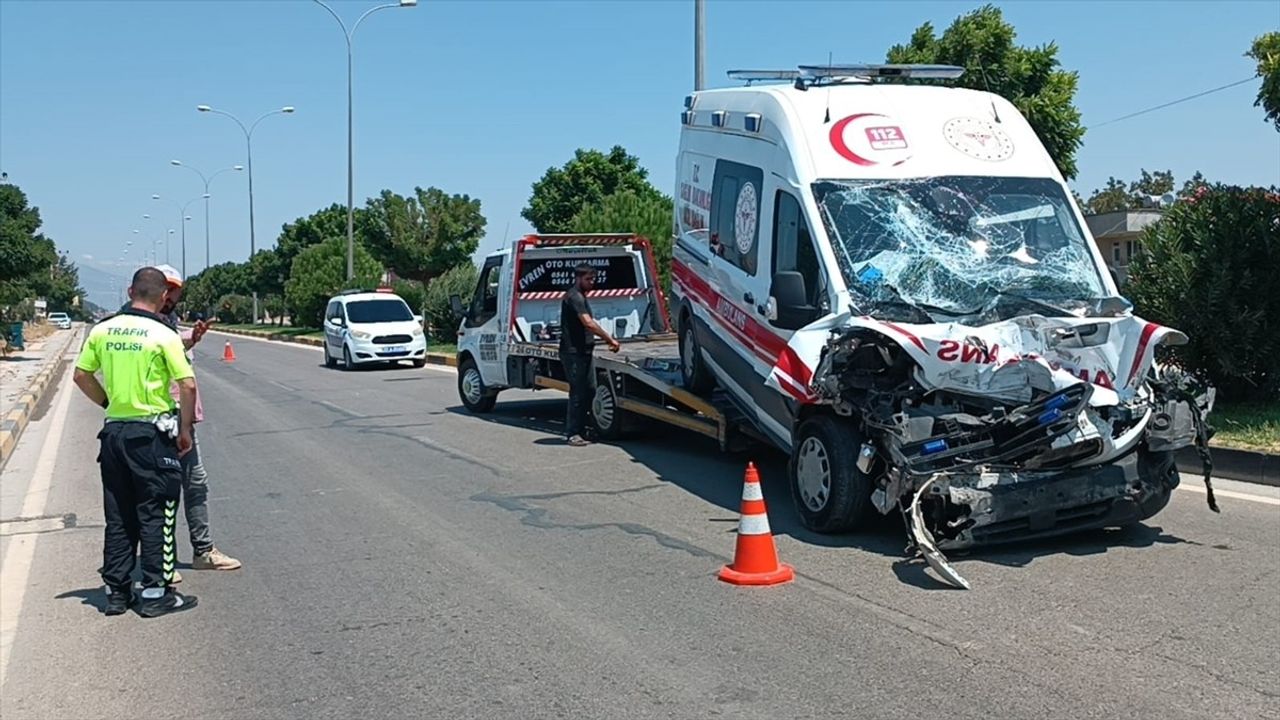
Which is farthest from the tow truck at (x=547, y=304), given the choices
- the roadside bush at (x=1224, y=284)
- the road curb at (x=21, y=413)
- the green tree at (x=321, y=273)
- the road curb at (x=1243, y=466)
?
the green tree at (x=321, y=273)

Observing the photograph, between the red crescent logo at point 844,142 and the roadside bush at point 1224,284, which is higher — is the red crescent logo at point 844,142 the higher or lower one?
the higher one

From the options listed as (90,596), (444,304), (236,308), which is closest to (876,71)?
(90,596)

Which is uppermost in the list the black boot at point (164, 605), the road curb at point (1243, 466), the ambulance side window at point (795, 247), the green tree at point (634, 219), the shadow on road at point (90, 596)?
the green tree at point (634, 219)

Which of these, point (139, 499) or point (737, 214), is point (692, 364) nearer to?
point (737, 214)

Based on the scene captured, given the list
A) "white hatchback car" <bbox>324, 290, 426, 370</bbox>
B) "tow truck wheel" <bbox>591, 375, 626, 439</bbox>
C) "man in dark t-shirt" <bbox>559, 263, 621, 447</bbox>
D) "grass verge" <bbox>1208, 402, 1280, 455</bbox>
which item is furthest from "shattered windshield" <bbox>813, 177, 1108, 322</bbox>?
"white hatchback car" <bbox>324, 290, 426, 370</bbox>

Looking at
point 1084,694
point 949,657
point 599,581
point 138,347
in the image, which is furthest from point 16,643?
point 1084,694

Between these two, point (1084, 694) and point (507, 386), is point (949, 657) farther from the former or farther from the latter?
point (507, 386)

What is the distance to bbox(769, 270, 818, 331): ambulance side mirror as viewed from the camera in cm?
740

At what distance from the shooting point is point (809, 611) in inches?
236

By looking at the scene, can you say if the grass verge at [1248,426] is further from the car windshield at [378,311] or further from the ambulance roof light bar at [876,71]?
the car windshield at [378,311]

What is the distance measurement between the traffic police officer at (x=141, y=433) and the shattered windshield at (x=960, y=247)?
4.03m

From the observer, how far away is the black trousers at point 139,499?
20.2ft

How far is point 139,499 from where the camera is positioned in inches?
245

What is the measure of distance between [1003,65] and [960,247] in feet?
44.6
